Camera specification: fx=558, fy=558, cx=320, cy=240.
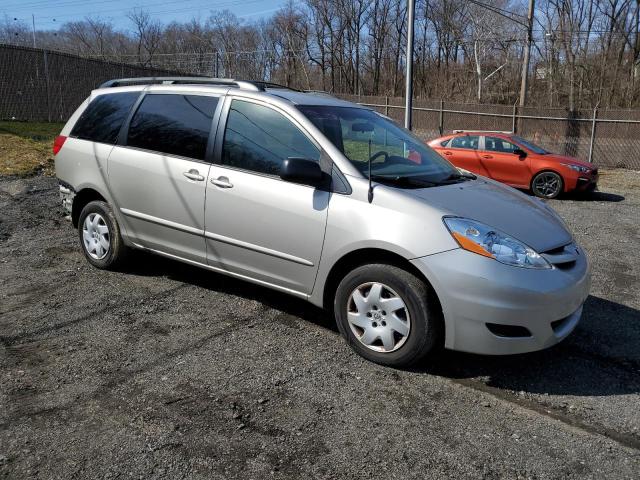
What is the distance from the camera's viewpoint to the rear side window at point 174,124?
454 cm

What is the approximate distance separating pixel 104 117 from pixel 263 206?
2294 mm

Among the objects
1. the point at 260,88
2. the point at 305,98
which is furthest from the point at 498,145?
the point at 260,88

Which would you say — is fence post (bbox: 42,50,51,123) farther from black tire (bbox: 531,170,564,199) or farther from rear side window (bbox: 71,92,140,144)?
black tire (bbox: 531,170,564,199)

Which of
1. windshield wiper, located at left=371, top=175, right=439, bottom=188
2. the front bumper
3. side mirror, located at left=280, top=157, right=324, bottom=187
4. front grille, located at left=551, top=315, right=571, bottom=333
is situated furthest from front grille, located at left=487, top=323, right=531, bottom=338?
side mirror, located at left=280, top=157, right=324, bottom=187

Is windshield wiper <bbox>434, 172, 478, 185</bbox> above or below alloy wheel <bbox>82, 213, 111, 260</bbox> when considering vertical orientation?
above

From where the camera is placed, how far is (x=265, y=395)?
3.33 meters

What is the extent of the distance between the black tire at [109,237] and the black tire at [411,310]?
8.39ft

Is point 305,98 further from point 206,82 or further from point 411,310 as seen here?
point 411,310

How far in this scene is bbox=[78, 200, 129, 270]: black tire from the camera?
5.18m

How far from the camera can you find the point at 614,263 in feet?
21.8

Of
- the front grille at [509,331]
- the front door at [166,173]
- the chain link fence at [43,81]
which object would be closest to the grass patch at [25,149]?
the chain link fence at [43,81]

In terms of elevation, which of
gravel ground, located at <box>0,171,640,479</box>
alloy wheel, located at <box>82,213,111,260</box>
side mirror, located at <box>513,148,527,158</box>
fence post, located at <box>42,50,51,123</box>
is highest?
fence post, located at <box>42,50,51,123</box>

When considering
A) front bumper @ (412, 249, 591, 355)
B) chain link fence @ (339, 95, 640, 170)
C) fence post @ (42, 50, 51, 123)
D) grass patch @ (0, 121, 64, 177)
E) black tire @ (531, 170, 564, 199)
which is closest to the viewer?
front bumper @ (412, 249, 591, 355)

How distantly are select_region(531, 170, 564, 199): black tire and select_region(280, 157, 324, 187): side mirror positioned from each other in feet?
32.8
